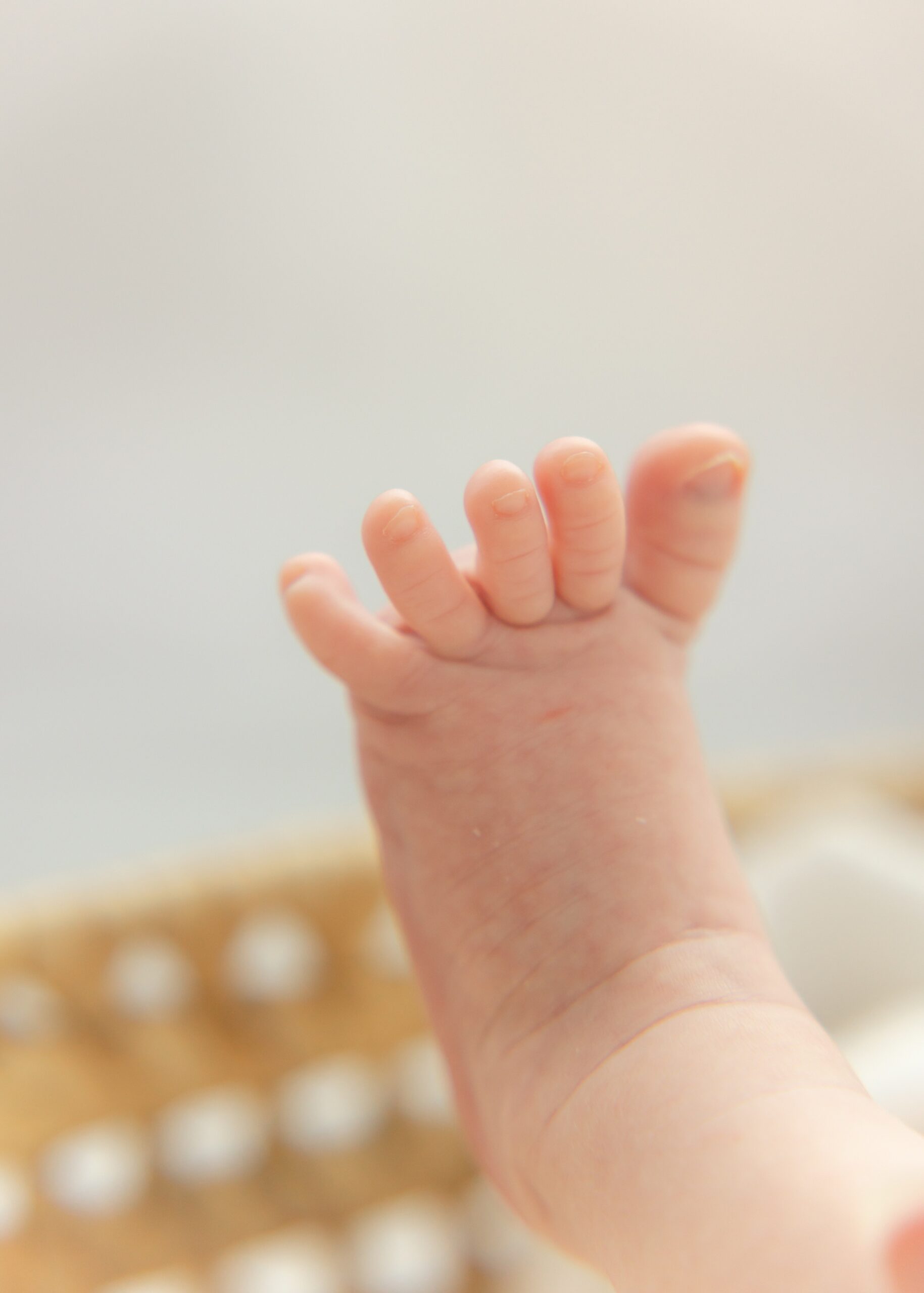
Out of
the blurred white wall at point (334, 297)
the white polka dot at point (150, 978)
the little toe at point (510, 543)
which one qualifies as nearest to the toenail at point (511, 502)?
the little toe at point (510, 543)

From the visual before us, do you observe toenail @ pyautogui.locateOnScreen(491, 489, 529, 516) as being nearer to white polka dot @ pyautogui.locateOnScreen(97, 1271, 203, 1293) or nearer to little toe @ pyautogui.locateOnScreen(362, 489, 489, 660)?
little toe @ pyautogui.locateOnScreen(362, 489, 489, 660)

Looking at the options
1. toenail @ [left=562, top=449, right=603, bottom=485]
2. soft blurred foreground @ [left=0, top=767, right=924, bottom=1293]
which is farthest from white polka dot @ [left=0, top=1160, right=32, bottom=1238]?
toenail @ [left=562, top=449, right=603, bottom=485]

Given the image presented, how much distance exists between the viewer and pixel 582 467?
35 cm

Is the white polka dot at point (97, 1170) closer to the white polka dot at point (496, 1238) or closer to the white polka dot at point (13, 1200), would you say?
the white polka dot at point (13, 1200)

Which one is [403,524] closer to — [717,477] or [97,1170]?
[717,477]

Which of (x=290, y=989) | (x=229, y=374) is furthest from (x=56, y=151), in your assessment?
(x=290, y=989)

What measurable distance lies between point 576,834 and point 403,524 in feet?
0.40

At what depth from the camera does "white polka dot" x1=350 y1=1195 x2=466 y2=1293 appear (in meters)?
0.55

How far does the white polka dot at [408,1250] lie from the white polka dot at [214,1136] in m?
0.07

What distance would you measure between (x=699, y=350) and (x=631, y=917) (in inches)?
17.1

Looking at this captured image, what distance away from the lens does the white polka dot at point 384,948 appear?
2.14 ft

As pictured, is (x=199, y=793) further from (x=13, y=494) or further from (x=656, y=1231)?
(x=656, y=1231)

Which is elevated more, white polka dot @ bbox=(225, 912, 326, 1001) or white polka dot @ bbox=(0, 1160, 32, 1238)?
white polka dot @ bbox=(225, 912, 326, 1001)

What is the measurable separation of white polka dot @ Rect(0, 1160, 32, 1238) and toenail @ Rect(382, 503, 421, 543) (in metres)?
0.37
